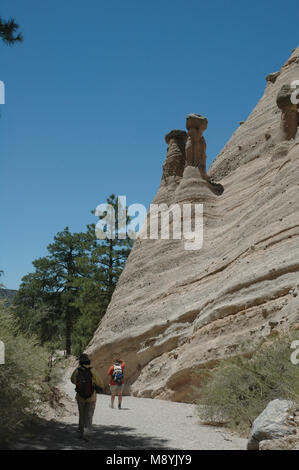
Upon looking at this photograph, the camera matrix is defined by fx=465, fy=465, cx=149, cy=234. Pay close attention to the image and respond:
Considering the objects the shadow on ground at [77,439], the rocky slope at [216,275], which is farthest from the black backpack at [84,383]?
the rocky slope at [216,275]

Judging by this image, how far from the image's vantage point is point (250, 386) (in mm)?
9094

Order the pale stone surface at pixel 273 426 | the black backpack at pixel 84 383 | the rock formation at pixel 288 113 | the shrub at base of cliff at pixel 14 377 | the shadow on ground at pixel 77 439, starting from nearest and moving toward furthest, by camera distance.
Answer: the pale stone surface at pixel 273 426 < the shrub at base of cliff at pixel 14 377 < the shadow on ground at pixel 77 439 < the black backpack at pixel 84 383 < the rock formation at pixel 288 113

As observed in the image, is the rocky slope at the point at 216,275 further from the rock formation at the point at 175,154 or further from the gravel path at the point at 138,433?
the gravel path at the point at 138,433

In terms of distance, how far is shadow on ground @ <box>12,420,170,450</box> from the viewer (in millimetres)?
7395

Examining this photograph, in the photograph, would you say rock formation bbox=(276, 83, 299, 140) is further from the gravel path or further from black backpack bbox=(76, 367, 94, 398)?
black backpack bbox=(76, 367, 94, 398)

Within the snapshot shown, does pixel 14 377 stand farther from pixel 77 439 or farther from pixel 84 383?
pixel 77 439

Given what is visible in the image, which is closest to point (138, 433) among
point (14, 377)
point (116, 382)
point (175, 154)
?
point (14, 377)

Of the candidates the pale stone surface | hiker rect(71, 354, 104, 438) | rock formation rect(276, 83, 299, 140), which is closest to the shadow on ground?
hiker rect(71, 354, 104, 438)

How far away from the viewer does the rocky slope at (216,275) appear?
12.2 m

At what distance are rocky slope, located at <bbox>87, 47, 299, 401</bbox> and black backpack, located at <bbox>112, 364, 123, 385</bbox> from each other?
157 centimetres

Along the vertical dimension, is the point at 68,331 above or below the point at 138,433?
above

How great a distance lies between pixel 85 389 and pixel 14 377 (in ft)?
4.11

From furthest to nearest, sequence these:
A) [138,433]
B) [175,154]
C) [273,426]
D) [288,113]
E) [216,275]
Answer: [175,154] → [288,113] → [216,275] → [138,433] → [273,426]
